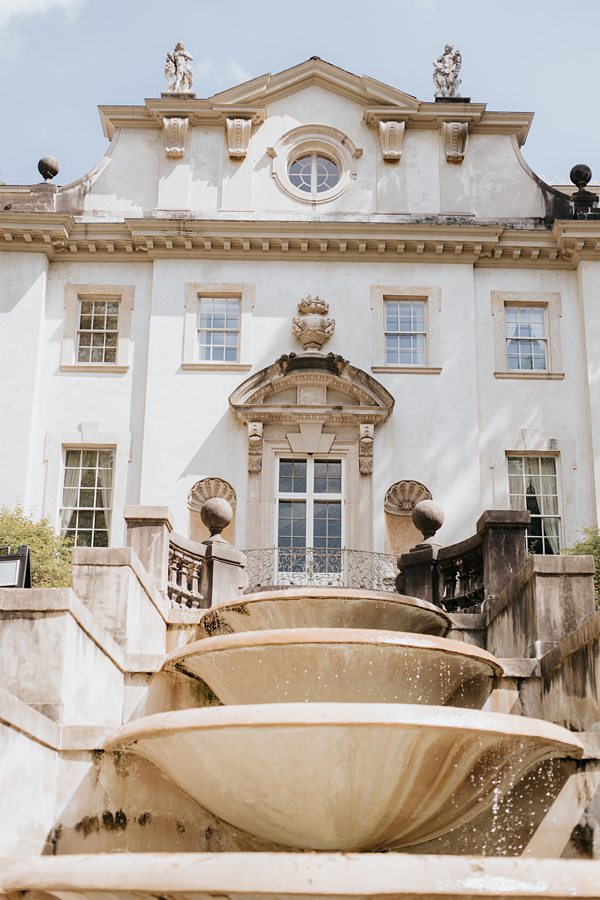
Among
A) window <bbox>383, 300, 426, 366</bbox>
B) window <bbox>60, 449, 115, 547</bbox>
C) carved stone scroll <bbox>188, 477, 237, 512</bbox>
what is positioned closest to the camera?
carved stone scroll <bbox>188, 477, 237, 512</bbox>

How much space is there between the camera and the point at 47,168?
2577 cm

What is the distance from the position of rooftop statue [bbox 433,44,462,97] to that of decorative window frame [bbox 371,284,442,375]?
527 centimetres

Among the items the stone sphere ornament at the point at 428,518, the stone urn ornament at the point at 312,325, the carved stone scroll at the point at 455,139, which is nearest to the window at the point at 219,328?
the stone urn ornament at the point at 312,325

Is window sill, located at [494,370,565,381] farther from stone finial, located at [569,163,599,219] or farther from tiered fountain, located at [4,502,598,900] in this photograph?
tiered fountain, located at [4,502,598,900]

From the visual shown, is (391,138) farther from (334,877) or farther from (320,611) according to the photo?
(334,877)

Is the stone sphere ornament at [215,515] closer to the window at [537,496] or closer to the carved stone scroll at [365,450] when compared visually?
the carved stone scroll at [365,450]

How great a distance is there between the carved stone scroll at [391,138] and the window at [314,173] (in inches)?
47.3

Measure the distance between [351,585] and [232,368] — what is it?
5.55m

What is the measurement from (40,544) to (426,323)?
9.89 meters

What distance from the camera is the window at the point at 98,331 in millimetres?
24953

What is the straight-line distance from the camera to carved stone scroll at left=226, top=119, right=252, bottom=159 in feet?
84.7

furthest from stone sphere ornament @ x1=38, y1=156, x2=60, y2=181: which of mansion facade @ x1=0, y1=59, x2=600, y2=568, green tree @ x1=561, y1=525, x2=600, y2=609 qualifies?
green tree @ x1=561, y1=525, x2=600, y2=609

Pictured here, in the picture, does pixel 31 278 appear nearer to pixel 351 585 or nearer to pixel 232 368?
pixel 232 368

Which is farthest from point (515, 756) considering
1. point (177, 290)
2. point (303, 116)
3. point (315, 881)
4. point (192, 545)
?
point (303, 116)
